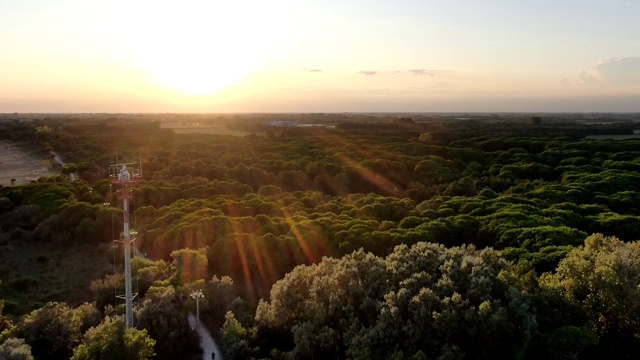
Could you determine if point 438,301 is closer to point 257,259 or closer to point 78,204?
point 257,259

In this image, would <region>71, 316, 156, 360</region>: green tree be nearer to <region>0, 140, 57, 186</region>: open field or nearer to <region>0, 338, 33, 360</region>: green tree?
<region>0, 338, 33, 360</region>: green tree

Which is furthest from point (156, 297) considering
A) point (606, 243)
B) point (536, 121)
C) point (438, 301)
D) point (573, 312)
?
point (536, 121)

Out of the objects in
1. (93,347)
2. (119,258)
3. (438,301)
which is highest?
(438,301)

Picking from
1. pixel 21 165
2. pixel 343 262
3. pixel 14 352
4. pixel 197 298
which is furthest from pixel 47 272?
pixel 21 165

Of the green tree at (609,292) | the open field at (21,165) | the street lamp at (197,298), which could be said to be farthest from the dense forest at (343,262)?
the open field at (21,165)

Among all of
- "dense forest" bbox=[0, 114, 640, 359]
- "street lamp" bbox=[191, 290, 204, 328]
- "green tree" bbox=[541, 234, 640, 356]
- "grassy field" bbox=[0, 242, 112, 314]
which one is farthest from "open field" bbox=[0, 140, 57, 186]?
"green tree" bbox=[541, 234, 640, 356]

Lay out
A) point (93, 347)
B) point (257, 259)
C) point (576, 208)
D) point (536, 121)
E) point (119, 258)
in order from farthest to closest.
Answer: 1. point (536, 121)
2. point (576, 208)
3. point (119, 258)
4. point (257, 259)
5. point (93, 347)
